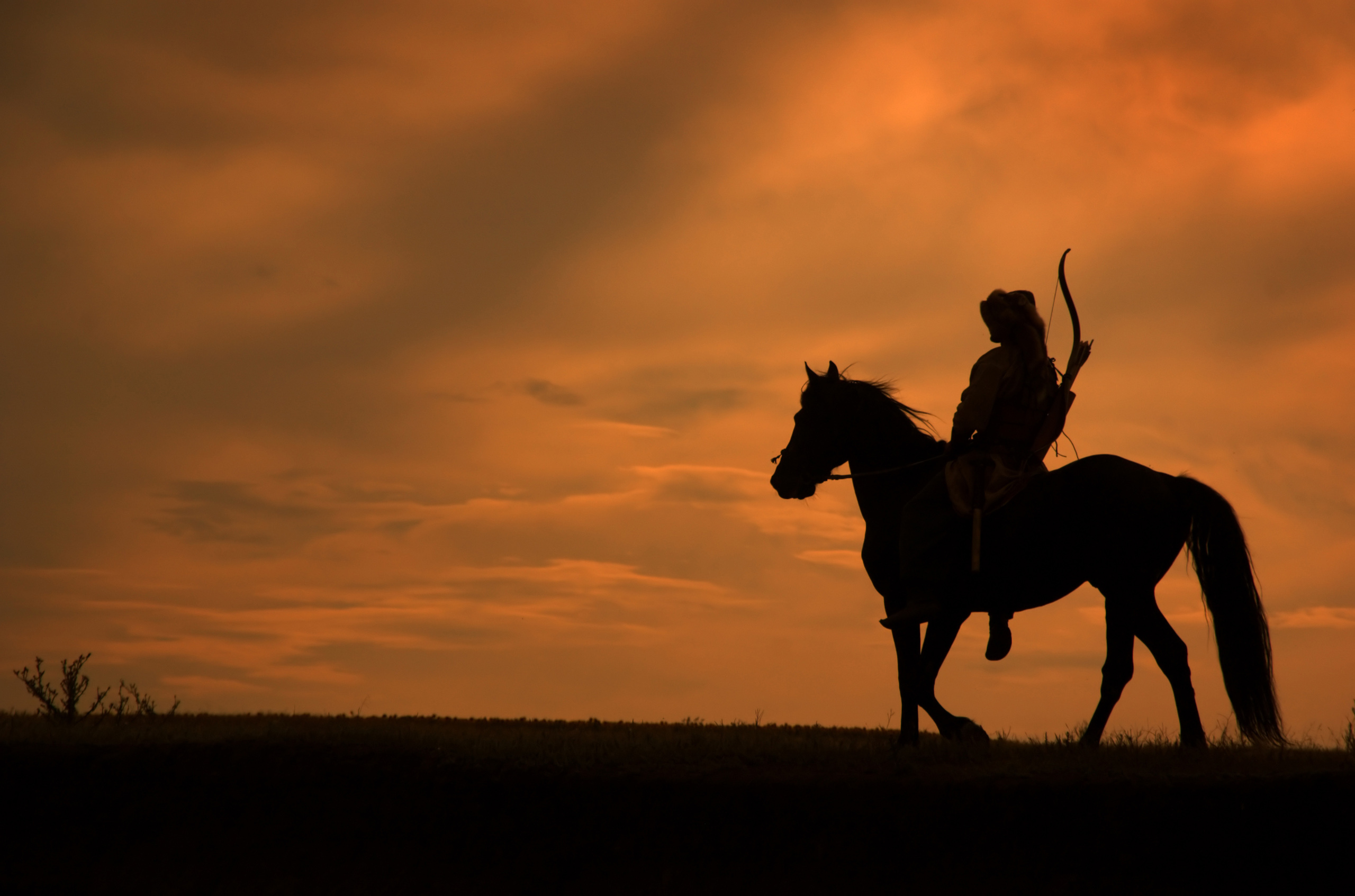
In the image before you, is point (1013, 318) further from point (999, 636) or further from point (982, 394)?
point (999, 636)

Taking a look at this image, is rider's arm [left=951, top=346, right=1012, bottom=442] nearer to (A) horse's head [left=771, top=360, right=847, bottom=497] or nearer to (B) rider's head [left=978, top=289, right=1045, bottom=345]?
(B) rider's head [left=978, top=289, right=1045, bottom=345]

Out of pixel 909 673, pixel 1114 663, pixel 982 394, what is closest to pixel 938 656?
pixel 909 673

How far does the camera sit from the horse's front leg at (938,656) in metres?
9.23

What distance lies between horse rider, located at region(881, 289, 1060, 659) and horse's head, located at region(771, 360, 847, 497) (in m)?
1.02

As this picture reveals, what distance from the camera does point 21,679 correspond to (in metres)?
12.8

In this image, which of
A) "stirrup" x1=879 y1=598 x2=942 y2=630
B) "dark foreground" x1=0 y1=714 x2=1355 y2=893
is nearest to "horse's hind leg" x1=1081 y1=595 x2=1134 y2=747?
"dark foreground" x1=0 y1=714 x2=1355 y2=893

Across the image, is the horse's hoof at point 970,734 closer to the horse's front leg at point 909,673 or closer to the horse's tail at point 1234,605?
the horse's front leg at point 909,673

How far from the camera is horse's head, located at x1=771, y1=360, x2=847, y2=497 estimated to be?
10078 millimetres

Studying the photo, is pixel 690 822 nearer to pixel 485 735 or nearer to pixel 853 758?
pixel 853 758

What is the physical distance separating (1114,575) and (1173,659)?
0.76m

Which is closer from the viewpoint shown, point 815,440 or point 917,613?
point 917,613

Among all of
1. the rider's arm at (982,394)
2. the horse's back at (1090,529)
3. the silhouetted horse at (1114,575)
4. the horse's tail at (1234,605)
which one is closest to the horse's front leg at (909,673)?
the silhouetted horse at (1114,575)

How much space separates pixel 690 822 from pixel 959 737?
2.57m

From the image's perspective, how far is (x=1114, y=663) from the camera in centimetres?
904
